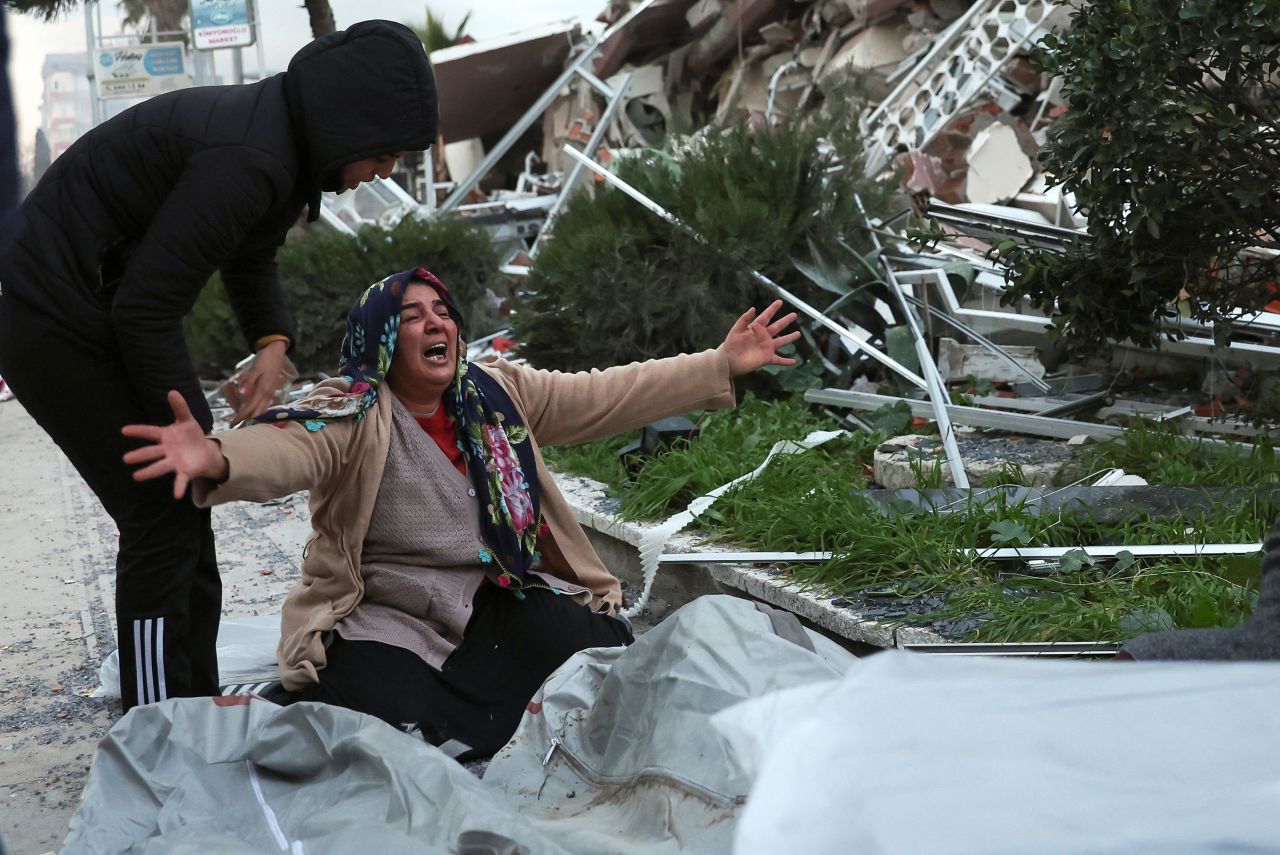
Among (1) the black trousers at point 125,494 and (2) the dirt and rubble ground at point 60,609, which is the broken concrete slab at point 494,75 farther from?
(1) the black trousers at point 125,494

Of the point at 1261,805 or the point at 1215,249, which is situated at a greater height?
the point at 1215,249

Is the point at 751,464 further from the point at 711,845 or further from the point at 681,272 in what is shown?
the point at 711,845

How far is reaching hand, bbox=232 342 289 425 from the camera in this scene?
352 cm

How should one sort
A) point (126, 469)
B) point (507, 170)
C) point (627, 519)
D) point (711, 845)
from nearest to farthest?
point (711, 845)
point (126, 469)
point (627, 519)
point (507, 170)

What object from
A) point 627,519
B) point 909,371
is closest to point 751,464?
point 627,519

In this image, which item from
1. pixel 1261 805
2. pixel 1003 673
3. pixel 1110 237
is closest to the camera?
pixel 1261 805

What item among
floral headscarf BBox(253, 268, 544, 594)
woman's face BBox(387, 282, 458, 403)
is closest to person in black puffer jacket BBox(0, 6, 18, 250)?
floral headscarf BBox(253, 268, 544, 594)

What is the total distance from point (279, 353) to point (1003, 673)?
2.50 m

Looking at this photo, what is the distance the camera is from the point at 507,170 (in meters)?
18.5

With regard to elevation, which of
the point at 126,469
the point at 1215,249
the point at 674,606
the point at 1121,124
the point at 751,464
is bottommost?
the point at 674,606

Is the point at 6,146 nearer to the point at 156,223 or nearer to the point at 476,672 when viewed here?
the point at 156,223

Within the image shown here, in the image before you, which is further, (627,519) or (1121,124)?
(627,519)

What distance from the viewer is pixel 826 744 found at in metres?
1.35

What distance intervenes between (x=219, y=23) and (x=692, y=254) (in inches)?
210
